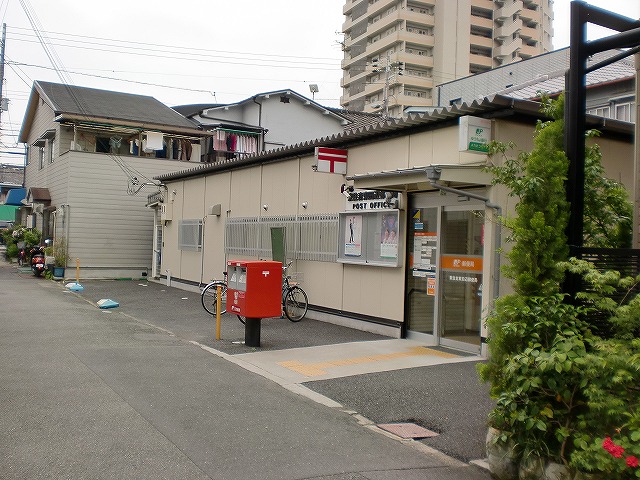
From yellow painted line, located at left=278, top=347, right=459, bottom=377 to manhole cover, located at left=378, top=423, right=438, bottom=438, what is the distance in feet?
7.61

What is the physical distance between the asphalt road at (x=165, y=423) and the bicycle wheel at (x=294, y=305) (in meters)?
3.05

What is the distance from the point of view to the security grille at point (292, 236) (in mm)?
14242

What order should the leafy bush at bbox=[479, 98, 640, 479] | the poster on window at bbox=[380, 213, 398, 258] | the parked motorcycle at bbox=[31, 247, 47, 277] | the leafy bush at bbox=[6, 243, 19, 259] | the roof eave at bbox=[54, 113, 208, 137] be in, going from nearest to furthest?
the leafy bush at bbox=[479, 98, 640, 479] → the poster on window at bbox=[380, 213, 398, 258] → the parked motorcycle at bbox=[31, 247, 47, 277] → the roof eave at bbox=[54, 113, 208, 137] → the leafy bush at bbox=[6, 243, 19, 259]

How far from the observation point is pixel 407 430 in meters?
6.60

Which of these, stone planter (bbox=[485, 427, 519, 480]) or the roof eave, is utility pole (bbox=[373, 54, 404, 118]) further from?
stone planter (bbox=[485, 427, 519, 480])

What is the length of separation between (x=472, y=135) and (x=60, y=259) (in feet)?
65.6

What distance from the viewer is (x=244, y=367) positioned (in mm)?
9359

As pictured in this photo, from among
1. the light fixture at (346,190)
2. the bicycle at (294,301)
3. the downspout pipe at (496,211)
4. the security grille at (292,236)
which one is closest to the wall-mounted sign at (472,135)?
the downspout pipe at (496,211)

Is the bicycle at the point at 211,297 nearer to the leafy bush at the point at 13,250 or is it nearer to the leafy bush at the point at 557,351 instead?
the leafy bush at the point at 557,351

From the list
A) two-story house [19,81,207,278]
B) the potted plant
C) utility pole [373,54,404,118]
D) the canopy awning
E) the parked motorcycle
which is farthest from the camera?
utility pole [373,54,404,118]

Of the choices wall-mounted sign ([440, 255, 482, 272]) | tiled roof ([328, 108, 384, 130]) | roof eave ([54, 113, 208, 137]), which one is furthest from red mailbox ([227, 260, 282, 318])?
tiled roof ([328, 108, 384, 130])

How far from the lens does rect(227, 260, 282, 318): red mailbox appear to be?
10.7m

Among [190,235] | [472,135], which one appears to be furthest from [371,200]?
[190,235]

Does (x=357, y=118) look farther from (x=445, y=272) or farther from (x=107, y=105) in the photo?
(x=445, y=272)
